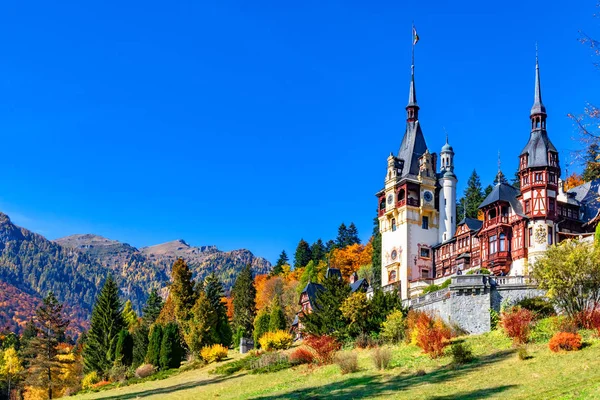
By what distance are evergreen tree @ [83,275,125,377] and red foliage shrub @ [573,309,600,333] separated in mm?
41527

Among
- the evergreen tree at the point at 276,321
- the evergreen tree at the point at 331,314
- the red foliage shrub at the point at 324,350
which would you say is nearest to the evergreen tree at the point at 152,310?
the evergreen tree at the point at 276,321

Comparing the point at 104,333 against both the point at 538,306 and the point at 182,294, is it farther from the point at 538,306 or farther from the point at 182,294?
the point at 538,306

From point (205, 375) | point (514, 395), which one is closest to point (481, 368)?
point (514, 395)

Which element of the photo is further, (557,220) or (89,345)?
(89,345)

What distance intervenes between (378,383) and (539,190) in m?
30.7

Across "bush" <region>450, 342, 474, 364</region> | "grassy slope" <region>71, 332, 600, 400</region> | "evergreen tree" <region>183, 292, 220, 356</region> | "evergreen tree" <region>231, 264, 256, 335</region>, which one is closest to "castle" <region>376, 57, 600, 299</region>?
"evergreen tree" <region>183, 292, 220, 356</region>

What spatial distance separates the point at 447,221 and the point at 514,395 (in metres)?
44.9

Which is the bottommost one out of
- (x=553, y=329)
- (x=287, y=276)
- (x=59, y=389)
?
(x=59, y=389)

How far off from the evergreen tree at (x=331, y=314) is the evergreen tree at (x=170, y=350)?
42.9 ft

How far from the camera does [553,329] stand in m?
36.2

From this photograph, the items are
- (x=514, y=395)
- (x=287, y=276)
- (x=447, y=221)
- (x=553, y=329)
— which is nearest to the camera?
→ (x=514, y=395)

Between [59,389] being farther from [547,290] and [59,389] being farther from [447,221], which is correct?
[547,290]

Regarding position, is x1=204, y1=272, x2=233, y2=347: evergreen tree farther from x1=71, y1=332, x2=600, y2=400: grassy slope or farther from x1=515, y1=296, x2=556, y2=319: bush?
x1=515, y1=296, x2=556, y2=319: bush

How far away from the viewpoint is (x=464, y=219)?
211 ft
